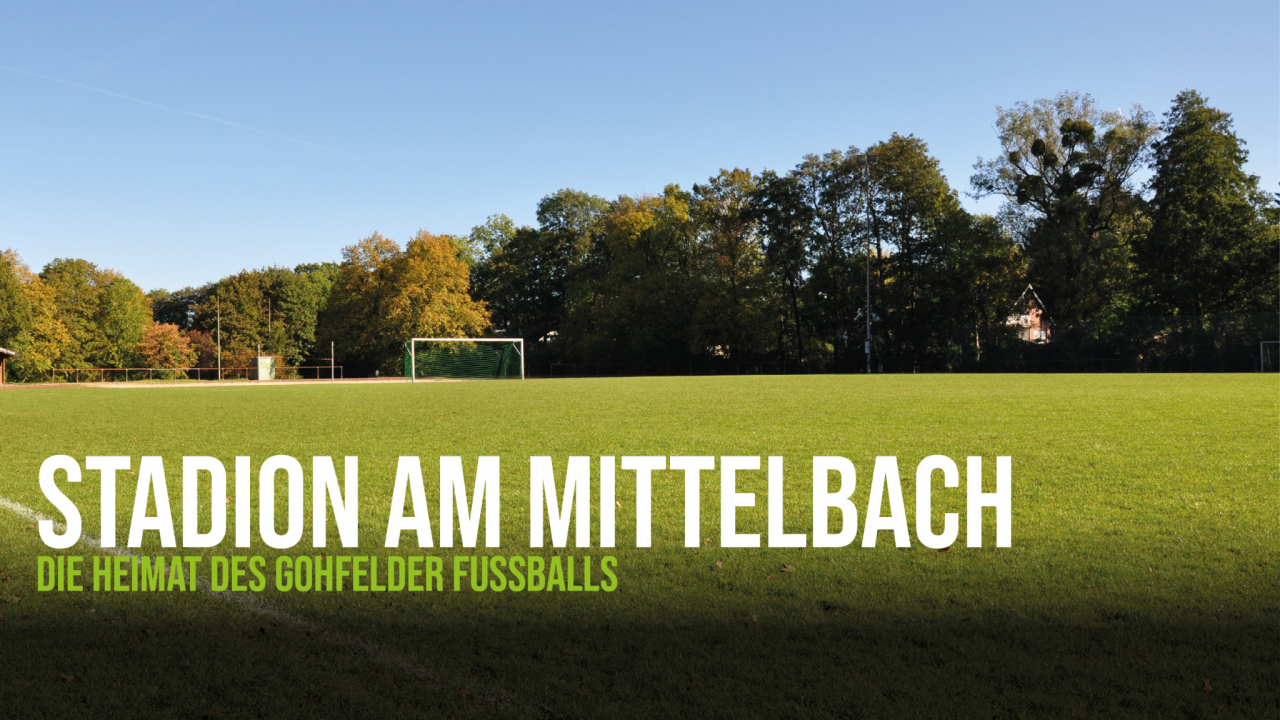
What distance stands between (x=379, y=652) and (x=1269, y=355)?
49971 millimetres

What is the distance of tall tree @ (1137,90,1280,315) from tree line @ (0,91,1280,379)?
4.5 inches

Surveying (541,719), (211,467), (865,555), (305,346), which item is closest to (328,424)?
(211,467)

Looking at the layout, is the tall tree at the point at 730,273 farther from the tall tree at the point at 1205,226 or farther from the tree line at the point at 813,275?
the tall tree at the point at 1205,226

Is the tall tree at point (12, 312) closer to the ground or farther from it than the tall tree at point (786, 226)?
closer to the ground

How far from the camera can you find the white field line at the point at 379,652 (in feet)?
10.6

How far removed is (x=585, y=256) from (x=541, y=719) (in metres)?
74.2

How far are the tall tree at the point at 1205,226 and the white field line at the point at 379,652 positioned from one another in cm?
5600

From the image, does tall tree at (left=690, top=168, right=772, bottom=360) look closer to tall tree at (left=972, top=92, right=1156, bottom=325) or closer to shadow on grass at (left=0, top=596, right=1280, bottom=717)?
tall tree at (left=972, top=92, right=1156, bottom=325)

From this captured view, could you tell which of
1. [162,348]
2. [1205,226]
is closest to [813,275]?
[1205,226]

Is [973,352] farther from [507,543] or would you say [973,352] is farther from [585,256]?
[507,543]

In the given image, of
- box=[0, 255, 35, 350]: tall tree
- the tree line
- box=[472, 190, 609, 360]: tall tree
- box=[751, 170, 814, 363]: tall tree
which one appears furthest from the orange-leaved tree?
box=[751, 170, 814, 363]: tall tree

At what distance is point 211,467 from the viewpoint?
9156 mm

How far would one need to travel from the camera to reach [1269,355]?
4172 centimetres

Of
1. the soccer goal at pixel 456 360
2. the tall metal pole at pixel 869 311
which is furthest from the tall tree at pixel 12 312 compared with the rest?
the tall metal pole at pixel 869 311
